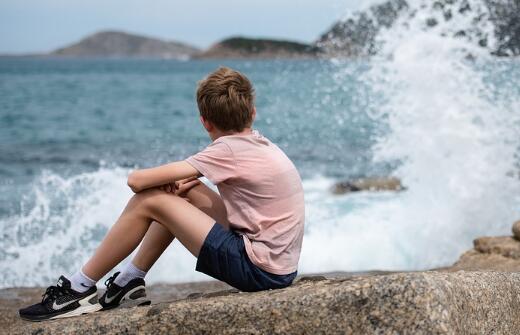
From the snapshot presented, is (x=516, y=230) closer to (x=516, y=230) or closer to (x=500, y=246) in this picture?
(x=516, y=230)

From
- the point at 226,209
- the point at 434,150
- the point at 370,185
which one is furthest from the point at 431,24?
the point at 226,209

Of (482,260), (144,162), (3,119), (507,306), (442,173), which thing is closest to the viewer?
(507,306)

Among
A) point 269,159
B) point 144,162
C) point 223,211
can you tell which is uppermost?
point 269,159

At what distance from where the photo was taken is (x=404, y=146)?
9883 mm

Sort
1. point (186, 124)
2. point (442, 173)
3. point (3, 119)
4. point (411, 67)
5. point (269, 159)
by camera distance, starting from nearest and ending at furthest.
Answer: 1. point (269, 159)
2. point (442, 173)
3. point (411, 67)
4. point (186, 124)
5. point (3, 119)

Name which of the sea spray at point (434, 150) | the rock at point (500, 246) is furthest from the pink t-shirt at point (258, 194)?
the sea spray at point (434, 150)

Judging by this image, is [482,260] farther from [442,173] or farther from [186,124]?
[186,124]

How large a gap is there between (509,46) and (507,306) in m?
9.69

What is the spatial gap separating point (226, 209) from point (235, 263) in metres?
0.29

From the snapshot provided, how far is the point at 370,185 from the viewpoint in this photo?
450 inches

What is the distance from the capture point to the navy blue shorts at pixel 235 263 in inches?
140

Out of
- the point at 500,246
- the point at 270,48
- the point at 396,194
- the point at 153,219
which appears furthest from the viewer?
the point at 270,48

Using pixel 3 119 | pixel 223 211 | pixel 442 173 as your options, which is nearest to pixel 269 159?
pixel 223 211

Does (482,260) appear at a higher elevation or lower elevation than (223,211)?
lower
